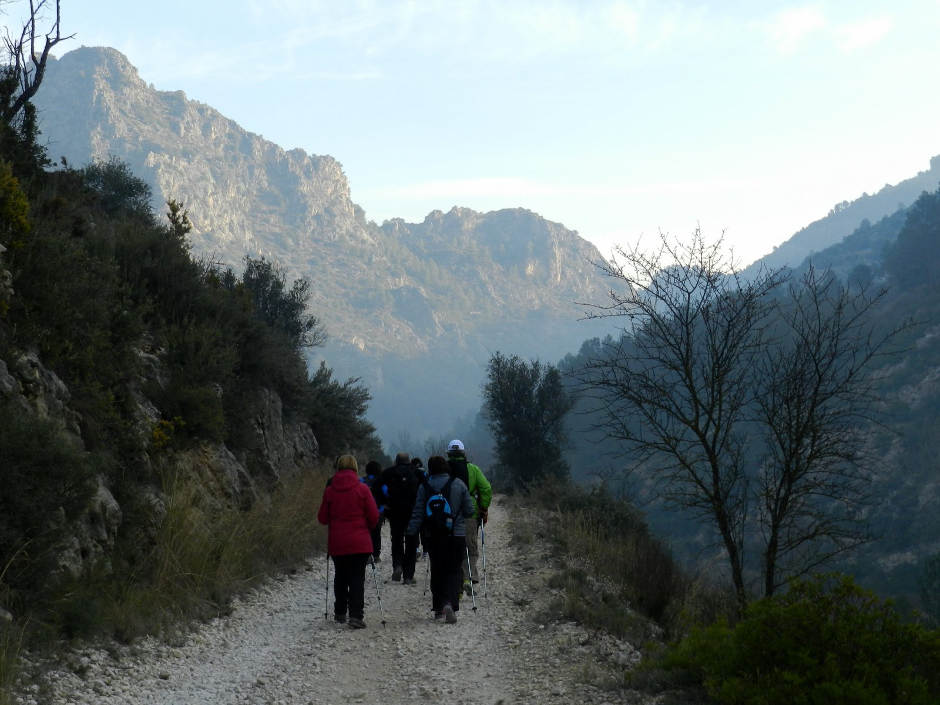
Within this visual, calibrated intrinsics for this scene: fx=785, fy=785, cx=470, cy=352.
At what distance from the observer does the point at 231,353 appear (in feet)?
46.1

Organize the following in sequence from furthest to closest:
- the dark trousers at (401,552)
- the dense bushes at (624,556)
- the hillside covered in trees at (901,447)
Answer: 1. the hillside covered in trees at (901,447)
2. the dark trousers at (401,552)
3. the dense bushes at (624,556)

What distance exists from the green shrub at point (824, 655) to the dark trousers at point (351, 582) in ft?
14.6

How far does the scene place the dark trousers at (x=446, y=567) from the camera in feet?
30.2

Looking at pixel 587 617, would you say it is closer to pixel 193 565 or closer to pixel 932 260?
pixel 193 565

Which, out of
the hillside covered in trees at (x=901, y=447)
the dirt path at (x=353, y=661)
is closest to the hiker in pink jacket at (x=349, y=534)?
the dirt path at (x=353, y=661)

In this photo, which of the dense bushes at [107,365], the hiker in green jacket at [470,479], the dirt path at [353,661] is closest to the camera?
the dirt path at [353,661]

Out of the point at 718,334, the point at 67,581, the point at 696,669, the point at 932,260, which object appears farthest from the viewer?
the point at 932,260

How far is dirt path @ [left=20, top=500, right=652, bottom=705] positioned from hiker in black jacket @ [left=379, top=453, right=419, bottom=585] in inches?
72.6

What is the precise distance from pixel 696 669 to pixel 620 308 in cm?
566

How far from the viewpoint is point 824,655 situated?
4.95 metres

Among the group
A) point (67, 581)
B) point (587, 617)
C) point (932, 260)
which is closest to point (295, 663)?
point (67, 581)

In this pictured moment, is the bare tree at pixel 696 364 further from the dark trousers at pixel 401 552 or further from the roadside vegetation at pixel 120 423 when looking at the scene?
the roadside vegetation at pixel 120 423

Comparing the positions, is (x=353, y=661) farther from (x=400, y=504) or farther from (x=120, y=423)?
(x=400, y=504)

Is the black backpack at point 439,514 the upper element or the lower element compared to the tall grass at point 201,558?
upper
